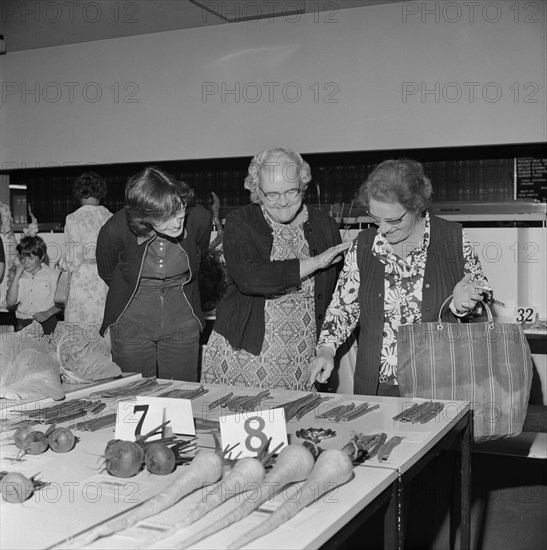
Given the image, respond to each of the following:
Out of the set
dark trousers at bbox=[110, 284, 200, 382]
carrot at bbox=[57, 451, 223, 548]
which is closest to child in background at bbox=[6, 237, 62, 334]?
dark trousers at bbox=[110, 284, 200, 382]

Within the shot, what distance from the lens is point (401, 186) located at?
94.4 inches

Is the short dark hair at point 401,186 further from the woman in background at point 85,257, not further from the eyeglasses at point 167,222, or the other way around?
the woman in background at point 85,257

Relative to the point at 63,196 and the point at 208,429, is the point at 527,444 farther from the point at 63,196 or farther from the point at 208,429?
the point at 63,196

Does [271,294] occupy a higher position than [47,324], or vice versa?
[271,294]

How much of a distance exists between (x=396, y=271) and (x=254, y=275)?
0.47 meters

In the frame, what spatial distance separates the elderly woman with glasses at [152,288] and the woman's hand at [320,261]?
543 millimetres

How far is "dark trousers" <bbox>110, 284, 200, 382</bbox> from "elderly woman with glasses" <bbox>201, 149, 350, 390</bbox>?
26cm

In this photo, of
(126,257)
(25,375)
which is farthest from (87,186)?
(25,375)

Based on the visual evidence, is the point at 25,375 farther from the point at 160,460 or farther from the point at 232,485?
the point at 232,485

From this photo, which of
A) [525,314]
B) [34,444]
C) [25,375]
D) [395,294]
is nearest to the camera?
[34,444]

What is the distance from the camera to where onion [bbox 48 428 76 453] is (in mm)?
1688

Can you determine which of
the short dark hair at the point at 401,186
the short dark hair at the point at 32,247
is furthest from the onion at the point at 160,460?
the short dark hair at the point at 32,247

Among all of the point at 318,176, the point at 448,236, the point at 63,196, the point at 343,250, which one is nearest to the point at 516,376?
the point at 448,236

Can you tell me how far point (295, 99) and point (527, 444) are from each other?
269 centimetres
